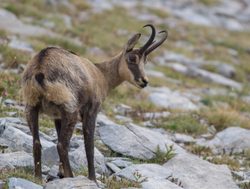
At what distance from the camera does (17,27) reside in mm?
19375

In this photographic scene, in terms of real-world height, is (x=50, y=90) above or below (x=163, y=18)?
above

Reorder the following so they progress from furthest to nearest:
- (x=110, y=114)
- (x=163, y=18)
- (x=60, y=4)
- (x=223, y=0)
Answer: (x=223, y=0), (x=163, y=18), (x=60, y=4), (x=110, y=114)

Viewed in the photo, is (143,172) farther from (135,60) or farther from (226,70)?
(226,70)

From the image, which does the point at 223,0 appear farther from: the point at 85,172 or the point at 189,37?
the point at 85,172

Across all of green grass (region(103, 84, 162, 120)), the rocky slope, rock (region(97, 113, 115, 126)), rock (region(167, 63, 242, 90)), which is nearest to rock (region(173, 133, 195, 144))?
the rocky slope

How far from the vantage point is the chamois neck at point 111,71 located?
32.7 ft

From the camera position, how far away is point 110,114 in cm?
1362

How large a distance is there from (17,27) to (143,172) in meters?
10.9

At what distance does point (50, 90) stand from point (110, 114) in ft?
19.1

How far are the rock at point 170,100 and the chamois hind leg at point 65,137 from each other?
7.41 meters

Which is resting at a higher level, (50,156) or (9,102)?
(50,156)

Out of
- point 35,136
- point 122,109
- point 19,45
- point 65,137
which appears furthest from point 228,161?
point 19,45

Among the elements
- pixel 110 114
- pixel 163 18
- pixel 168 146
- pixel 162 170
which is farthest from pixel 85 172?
pixel 163 18

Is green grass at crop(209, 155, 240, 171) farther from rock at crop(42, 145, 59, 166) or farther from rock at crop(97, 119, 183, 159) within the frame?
rock at crop(42, 145, 59, 166)
